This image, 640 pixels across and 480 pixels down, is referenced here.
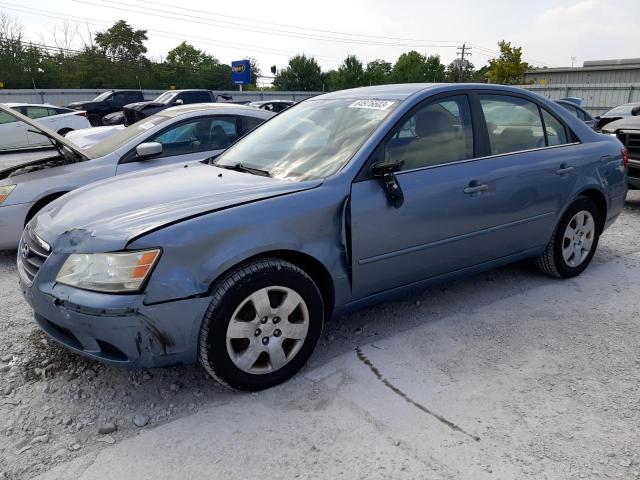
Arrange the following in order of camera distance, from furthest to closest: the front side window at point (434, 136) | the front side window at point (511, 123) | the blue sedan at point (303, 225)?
the front side window at point (511, 123), the front side window at point (434, 136), the blue sedan at point (303, 225)

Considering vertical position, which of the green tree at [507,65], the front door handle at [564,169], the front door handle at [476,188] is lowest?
the front door handle at [476,188]

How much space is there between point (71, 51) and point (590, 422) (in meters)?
52.3

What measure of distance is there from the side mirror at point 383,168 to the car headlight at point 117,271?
129cm

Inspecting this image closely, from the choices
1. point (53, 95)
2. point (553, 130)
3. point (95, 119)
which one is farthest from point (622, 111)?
point (53, 95)

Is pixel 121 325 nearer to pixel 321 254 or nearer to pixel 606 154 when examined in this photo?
pixel 321 254

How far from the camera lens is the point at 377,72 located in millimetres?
77438

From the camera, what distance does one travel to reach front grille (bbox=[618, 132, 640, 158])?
264 inches

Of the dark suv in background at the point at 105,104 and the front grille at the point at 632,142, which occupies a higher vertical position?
the dark suv in background at the point at 105,104

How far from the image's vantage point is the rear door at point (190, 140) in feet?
17.3

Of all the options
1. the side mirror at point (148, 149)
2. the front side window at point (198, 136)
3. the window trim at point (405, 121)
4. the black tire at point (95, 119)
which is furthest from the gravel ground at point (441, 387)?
the black tire at point (95, 119)

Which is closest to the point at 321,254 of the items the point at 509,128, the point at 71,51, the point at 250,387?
the point at 250,387

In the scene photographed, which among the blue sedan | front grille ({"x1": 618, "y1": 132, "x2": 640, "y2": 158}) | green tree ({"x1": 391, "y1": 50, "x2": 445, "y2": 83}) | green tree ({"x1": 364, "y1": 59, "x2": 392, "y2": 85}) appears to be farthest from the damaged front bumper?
green tree ({"x1": 391, "y1": 50, "x2": 445, "y2": 83})

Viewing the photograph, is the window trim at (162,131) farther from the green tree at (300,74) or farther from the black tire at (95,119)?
the green tree at (300,74)

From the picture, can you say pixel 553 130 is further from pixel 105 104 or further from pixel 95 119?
pixel 105 104
